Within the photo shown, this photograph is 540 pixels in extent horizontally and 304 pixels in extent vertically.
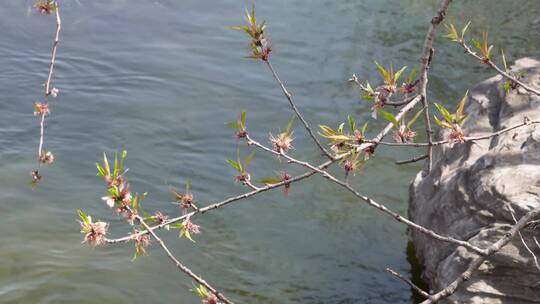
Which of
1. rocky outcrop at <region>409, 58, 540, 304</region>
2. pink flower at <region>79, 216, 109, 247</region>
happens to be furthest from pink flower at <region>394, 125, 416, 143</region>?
pink flower at <region>79, 216, 109, 247</region>

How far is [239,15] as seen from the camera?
26.9ft

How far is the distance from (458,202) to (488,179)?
0.25 meters

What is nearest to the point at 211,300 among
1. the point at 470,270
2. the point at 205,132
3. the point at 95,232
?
the point at 95,232

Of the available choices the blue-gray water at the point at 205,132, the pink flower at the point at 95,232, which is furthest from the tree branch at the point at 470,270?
the blue-gray water at the point at 205,132

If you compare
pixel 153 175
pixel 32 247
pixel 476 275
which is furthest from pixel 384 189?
pixel 32 247

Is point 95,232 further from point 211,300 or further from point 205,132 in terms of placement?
point 205,132

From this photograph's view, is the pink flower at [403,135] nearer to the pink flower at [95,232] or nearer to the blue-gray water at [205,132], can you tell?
the pink flower at [95,232]

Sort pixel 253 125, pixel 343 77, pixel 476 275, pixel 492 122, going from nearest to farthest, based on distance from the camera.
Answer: pixel 476 275, pixel 492 122, pixel 253 125, pixel 343 77

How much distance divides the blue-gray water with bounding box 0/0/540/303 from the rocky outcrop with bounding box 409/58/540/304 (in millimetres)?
812

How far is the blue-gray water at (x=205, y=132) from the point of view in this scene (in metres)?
4.50

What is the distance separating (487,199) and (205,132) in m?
3.16

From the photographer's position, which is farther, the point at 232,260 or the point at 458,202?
the point at 232,260

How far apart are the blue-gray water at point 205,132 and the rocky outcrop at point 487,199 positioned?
812 millimetres

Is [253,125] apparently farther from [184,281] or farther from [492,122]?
[492,122]
